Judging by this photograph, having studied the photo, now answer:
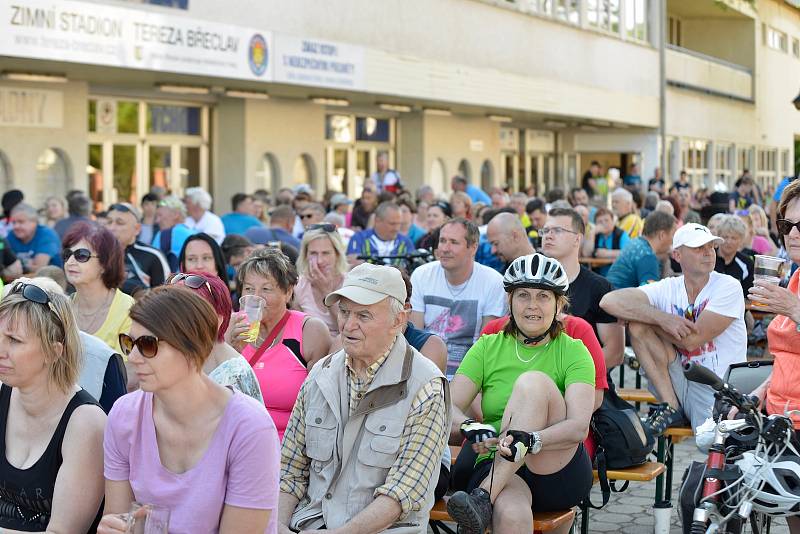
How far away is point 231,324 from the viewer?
19.1ft

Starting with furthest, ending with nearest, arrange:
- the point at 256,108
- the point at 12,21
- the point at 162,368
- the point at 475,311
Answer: the point at 256,108, the point at 12,21, the point at 475,311, the point at 162,368

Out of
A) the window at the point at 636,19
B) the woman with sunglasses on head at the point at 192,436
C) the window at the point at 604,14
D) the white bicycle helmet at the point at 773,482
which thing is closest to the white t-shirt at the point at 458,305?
the white bicycle helmet at the point at 773,482

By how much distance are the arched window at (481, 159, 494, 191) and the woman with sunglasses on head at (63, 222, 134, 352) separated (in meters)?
26.3

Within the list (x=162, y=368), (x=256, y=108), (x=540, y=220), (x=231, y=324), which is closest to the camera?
(x=162, y=368)

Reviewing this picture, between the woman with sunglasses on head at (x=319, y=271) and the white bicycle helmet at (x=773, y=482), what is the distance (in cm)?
390

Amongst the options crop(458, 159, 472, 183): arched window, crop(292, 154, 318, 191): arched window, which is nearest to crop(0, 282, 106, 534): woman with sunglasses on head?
crop(292, 154, 318, 191): arched window

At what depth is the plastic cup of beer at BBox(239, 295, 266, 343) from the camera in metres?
5.89

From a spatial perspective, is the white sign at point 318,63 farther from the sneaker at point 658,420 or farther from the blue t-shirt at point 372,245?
the sneaker at point 658,420

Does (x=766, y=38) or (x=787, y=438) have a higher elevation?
(x=766, y=38)

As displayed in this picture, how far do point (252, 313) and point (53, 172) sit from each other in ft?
45.1

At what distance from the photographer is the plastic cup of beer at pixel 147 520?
12.2 ft

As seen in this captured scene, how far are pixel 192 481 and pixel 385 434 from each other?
1216 millimetres

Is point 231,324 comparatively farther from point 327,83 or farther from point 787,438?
point 327,83

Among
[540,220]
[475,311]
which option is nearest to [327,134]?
[540,220]
